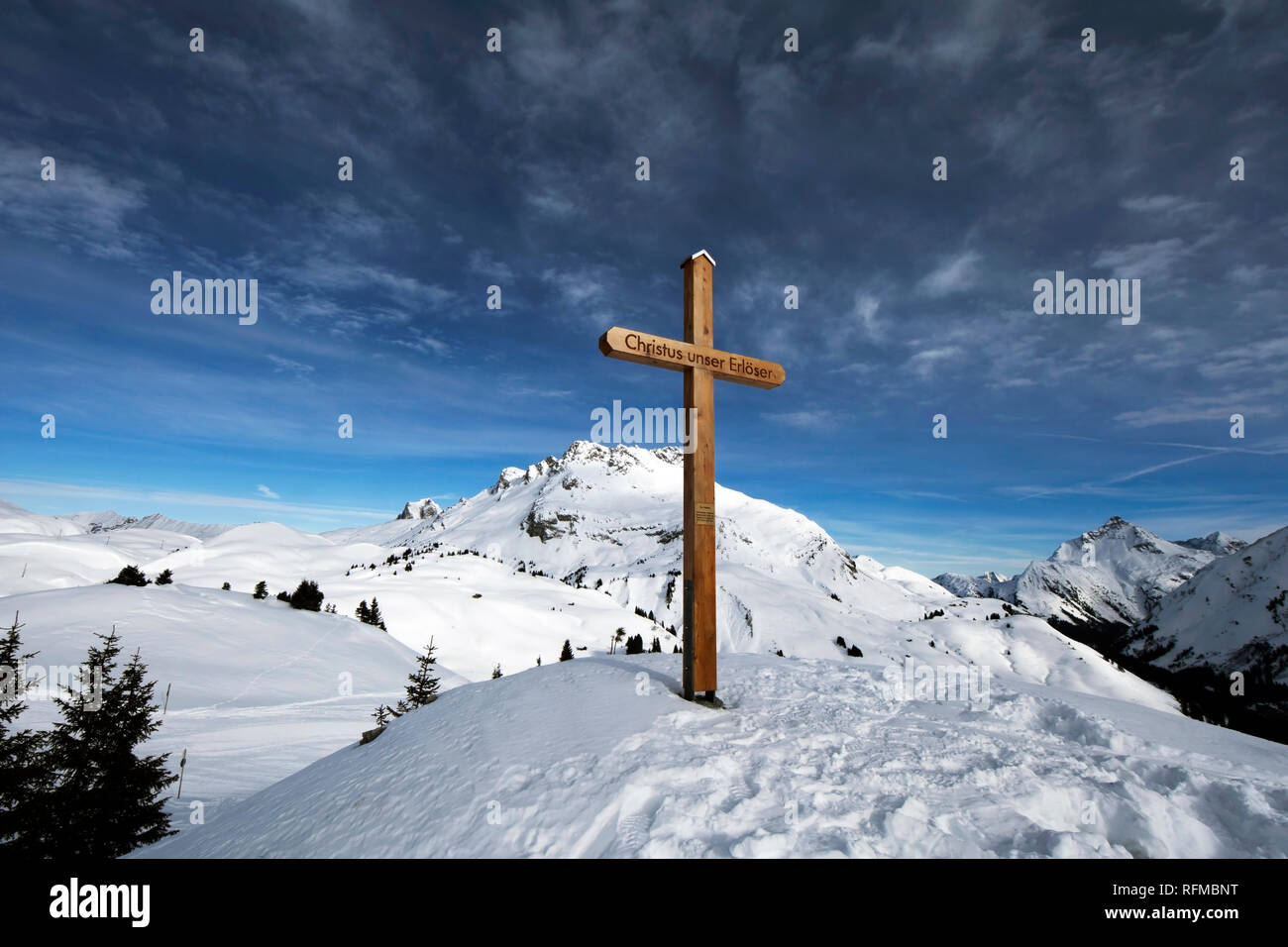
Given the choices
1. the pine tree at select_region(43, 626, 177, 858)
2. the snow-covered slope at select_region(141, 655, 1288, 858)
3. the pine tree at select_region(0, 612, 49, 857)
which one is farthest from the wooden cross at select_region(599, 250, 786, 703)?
the pine tree at select_region(0, 612, 49, 857)

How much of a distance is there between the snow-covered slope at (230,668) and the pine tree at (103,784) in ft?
7.05

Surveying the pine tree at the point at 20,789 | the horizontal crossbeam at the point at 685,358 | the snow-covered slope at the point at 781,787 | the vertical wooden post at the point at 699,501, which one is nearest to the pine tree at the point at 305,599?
the pine tree at the point at 20,789

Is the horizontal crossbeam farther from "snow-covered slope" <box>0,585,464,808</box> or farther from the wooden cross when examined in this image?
"snow-covered slope" <box>0,585,464,808</box>

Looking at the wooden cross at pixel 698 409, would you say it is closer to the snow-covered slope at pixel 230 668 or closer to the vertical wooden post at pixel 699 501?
the vertical wooden post at pixel 699 501

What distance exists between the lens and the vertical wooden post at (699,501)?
279 inches

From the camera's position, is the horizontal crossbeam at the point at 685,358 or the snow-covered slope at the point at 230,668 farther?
the snow-covered slope at the point at 230,668

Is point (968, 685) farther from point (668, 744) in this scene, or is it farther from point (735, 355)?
point (735, 355)

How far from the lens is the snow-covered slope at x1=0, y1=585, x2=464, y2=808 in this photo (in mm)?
13578

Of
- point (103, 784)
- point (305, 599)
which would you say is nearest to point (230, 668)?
point (305, 599)

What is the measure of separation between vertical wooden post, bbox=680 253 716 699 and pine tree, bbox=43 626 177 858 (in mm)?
8299

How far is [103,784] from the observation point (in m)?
8.52
